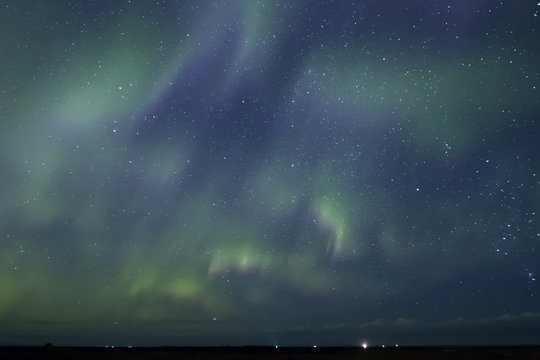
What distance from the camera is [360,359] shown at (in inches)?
2923

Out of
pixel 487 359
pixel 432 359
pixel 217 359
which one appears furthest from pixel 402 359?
pixel 217 359

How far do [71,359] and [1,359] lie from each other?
22.1 feet

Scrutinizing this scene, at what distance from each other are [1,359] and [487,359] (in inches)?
2189

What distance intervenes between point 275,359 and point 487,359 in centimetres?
2708

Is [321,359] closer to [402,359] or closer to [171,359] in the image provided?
[402,359]

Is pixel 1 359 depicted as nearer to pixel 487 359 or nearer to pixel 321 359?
pixel 321 359

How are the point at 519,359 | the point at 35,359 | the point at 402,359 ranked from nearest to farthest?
the point at 35,359
the point at 519,359
the point at 402,359

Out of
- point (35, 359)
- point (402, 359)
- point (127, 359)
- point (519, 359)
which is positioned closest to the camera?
point (35, 359)

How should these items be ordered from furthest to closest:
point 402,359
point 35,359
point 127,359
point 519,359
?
point 402,359 → point 127,359 → point 519,359 → point 35,359

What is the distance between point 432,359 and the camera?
6969 centimetres

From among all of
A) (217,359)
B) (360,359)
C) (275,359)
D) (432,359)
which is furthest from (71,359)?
(432,359)

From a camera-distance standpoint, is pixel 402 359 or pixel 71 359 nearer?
pixel 71 359

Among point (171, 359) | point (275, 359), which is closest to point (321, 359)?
point (275, 359)

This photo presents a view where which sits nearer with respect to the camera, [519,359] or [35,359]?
[35,359]
